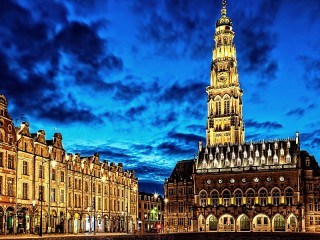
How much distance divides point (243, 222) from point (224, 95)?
4736cm

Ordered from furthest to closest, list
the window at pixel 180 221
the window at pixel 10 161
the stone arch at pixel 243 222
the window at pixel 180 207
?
the window at pixel 180 207, the window at pixel 180 221, the stone arch at pixel 243 222, the window at pixel 10 161

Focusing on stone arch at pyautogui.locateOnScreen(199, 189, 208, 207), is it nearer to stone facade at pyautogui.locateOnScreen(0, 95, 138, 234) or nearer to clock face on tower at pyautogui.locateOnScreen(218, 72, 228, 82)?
stone facade at pyautogui.locateOnScreen(0, 95, 138, 234)

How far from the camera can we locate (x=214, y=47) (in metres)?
162

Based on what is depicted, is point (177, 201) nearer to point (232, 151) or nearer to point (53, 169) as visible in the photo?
point (232, 151)

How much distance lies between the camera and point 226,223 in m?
118

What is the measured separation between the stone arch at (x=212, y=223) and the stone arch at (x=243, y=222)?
5547 mm

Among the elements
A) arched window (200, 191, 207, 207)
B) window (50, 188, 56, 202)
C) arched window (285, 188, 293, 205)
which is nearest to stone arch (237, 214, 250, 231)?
arched window (200, 191, 207, 207)

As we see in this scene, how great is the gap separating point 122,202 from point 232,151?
30.0 meters

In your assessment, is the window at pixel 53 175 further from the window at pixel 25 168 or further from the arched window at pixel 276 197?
the arched window at pixel 276 197

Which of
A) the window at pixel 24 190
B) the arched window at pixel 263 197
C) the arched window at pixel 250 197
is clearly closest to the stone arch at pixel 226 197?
the arched window at pixel 250 197

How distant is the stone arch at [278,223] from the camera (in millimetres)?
112500

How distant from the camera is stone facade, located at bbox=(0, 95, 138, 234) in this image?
66.9 m

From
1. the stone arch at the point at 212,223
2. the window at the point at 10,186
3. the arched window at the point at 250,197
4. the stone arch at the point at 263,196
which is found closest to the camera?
the window at the point at 10,186

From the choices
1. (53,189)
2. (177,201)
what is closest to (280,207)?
(177,201)
